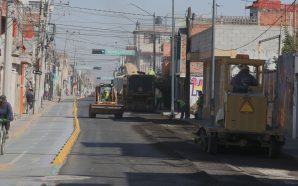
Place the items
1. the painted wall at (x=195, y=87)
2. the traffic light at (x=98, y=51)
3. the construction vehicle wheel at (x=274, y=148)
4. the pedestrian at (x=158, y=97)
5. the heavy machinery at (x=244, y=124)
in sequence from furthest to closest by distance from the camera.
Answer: the traffic light at (x=98, y=51) < the pedestrian at (x=158, y=97) < the painted wall at (x=195, y=87) < the heavy machinery at (x=244, y=124) < the construction vehicle wheel at (x=274, y=148)

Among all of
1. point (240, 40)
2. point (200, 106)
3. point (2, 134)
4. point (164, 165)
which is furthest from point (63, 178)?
point (240, 40)

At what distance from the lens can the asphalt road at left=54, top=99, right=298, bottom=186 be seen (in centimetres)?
1585

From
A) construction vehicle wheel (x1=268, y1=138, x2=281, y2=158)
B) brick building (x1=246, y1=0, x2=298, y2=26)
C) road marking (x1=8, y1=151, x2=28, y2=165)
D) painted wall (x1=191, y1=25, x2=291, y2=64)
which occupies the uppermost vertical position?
brick building (x1=246, y1=0, x2=298, y2=26)

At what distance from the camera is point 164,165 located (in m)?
19.1

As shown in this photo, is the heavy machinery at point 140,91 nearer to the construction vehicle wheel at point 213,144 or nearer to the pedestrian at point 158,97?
the pedestrian at point 158,97

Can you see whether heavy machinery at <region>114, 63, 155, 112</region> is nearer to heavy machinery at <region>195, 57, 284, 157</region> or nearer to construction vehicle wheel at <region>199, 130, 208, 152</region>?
construction vehicle wheel at <region>199, 130, 208, 152</region>

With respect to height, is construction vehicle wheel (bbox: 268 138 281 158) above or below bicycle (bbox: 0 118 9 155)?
below

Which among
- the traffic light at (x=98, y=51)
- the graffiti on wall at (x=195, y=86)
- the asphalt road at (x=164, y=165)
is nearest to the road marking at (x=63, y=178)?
the asphalt road at (x=164, y=165)

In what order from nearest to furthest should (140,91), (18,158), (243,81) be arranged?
(18,158) → (243,81) → (140,91)

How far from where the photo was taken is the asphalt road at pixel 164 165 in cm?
1585

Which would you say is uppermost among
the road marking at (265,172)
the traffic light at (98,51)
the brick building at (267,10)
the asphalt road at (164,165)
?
the brick building at (267,10)

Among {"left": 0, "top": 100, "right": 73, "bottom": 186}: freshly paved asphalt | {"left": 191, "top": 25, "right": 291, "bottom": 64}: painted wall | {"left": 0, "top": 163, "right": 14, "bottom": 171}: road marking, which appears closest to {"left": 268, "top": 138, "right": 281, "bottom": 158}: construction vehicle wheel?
{"left": 0, "top": 100, "right": 73, "bottom": 186}: freshly paved asphalt

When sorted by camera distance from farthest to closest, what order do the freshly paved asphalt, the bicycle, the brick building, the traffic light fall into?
the traffic light
the brick building
the bicycle
the freshly paved asphalt

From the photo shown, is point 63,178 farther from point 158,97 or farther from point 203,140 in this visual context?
point 158,97
